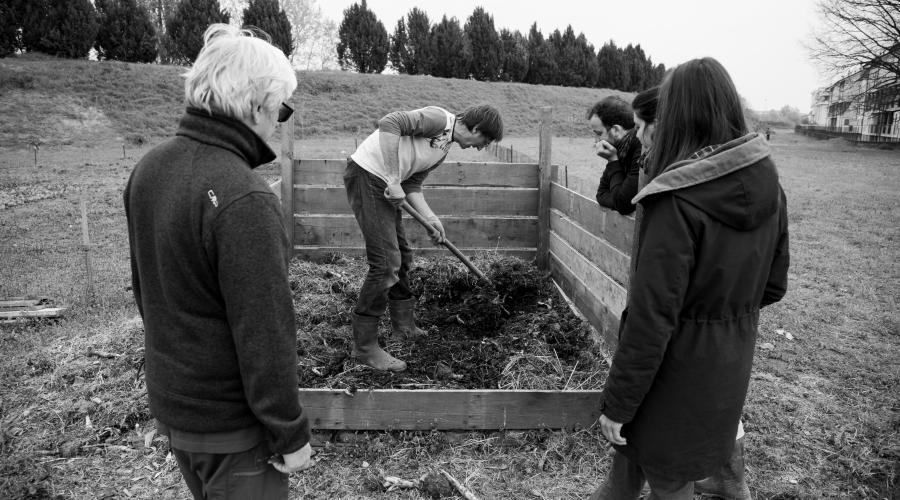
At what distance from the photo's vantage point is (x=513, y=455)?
3164mm

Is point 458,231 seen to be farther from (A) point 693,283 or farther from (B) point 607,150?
(A) point 693,283

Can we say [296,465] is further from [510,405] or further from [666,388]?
[510,405]

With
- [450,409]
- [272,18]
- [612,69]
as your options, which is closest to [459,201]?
[450,409]

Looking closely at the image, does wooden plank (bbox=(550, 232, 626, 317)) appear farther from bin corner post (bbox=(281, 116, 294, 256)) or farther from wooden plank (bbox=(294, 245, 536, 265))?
bin corner post (bbox=(281, 116, 294, 256))

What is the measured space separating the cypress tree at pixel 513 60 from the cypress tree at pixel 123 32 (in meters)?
28.0

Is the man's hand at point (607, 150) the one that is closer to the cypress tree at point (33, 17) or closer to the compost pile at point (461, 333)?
the compost pile at point (461, 333)

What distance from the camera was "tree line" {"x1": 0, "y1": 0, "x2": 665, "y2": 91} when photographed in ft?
102

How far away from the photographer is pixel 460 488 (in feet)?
9.38

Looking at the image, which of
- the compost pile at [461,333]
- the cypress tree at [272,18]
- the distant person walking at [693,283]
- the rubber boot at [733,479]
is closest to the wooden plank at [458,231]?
the compost pile at [461,333]

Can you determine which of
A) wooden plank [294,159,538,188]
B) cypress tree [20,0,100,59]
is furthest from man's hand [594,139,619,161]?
cypress tree [20,0,100,59]

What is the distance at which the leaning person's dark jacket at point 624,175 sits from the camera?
3.38 metres

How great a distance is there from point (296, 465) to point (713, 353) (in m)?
1.23

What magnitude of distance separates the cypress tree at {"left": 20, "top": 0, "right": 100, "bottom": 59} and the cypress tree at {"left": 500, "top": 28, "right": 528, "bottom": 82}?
31114mm

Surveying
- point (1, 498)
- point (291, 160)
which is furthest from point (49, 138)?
point (1, 498)
